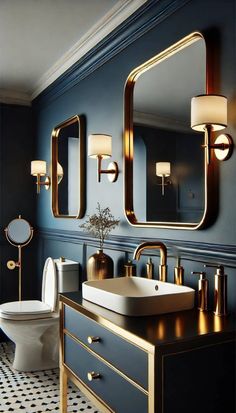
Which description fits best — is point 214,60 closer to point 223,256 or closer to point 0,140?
point 223,256

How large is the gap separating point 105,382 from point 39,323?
51.2 inches

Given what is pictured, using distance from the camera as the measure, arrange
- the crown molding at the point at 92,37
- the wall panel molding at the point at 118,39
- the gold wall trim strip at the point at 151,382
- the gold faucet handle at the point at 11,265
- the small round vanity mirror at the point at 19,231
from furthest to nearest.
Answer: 1. the gold faucet handle at the point at 11,265
2. the small round vanity mirror at the point at 19,231
3. the crown molding at the point at 92,37
4. the wall panel molding at the point at 118,39
5. the gold wall trim strip at the point at 151,382

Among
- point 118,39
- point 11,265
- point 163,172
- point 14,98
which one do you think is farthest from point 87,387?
point 14,98

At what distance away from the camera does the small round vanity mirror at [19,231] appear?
146 inches

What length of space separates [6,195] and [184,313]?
106 inches

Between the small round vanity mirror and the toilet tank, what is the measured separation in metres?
0.87

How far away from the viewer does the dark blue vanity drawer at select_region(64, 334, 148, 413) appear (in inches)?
56.1

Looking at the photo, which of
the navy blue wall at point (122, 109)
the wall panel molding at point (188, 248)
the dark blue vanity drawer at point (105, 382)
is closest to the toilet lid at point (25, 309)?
the navy blue wall at point (122, 109)

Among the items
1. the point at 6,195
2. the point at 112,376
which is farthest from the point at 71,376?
the point at 6,195

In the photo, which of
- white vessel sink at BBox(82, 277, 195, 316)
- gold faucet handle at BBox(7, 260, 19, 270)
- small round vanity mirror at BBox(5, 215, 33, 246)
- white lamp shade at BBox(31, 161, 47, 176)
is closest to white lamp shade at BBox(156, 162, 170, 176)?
white vessel sink at BBox(82, 277, 195, 316)

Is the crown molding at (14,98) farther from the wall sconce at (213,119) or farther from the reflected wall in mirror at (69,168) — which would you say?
the wall sconce at (213,119)

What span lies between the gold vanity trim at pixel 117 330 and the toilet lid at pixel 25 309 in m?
0.96

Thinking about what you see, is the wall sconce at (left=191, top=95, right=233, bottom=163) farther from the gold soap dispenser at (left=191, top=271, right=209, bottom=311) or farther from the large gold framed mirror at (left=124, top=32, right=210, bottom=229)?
the gold soap dispenser at (left=191, top=271, right=209, bottom=311)

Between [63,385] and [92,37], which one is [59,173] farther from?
[63,385]
